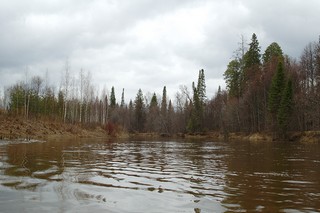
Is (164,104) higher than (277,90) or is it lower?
higher

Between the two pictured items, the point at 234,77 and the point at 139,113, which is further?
the point at 139,113

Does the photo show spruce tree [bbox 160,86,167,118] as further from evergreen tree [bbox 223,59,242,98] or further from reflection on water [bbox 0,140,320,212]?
reflection on water [bbox 0,140,320,212]

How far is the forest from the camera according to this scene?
Result: 50625 millimetres

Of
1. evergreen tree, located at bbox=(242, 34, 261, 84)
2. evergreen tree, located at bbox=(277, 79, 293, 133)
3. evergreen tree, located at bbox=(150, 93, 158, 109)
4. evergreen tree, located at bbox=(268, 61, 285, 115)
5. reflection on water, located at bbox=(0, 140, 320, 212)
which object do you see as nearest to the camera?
reflection on water, located at bbox=(0, 140, 320, 212)

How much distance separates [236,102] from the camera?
70.2m

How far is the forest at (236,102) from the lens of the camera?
50625mm

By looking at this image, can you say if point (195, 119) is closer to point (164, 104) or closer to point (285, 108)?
point (164, 104)

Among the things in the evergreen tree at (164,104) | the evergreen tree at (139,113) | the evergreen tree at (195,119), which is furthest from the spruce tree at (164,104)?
the evergreen tree at (195,119)

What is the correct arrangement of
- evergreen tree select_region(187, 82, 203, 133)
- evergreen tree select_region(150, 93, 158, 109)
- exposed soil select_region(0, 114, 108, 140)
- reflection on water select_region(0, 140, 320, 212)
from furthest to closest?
evergreen tree select_region(150, 93, 158, 109) → evergreen tree select_region(187, 82, 203, 133) → exposed soil select_region(0, 114, 108, 140) → reflection on water select_region(0, 140, 320, 212)

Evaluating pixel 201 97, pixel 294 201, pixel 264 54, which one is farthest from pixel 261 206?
pixel 201 97

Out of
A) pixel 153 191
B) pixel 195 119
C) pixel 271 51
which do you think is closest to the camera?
pixel 153 191

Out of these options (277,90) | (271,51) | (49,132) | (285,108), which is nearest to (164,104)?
Answer: (271,51)

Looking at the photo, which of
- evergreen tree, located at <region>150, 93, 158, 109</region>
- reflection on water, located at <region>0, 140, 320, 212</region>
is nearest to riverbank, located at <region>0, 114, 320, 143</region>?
reflection on water, located at <region>0, 140, 320, 212</region>

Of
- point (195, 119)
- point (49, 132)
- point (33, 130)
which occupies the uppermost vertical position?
point (195, 119)
